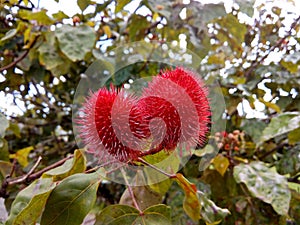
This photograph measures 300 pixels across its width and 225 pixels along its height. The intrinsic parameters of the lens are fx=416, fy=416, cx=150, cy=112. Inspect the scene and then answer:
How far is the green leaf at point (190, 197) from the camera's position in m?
0.75

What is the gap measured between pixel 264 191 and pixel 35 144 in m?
1.20

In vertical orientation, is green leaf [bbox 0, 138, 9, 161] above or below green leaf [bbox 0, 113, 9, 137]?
below

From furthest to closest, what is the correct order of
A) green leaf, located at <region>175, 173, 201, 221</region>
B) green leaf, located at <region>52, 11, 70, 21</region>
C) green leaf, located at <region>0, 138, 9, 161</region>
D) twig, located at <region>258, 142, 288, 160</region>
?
twig, located at <region>258, 142, 288, 160</region>, green leaf, located at <region>52, 11, 70, 21</region>, green leaf, located at <region>0, 138, 9, 161</region>, green leaf, located at <region>175, 173, 201, 221</region>

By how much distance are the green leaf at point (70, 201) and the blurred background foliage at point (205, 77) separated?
219 mm

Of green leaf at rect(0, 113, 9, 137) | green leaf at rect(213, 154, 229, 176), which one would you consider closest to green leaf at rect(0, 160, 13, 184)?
green leaf at rect(0, 113, 9, 137)

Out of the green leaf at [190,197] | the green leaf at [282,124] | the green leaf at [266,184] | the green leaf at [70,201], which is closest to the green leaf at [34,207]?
the green leaf at [70,201]

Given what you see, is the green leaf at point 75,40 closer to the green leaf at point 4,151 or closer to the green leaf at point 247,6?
the green leaf at point 4,151

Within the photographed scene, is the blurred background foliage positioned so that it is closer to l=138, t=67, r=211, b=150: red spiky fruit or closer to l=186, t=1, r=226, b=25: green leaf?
l=186, t=1, r=226, b=25: green leaf

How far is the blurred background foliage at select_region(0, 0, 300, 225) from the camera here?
1.19 meters

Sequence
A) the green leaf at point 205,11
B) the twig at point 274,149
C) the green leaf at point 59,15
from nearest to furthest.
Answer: the green leaf at point 205,11
the green leaf at point 59,15
the twig at point 274,149

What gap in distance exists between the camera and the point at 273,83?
162 centimetres

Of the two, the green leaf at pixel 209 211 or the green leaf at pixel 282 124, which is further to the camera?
the green leaf at pixel 282 124

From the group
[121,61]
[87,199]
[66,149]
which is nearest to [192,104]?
[87,199]

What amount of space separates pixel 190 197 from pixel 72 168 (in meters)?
0.23
